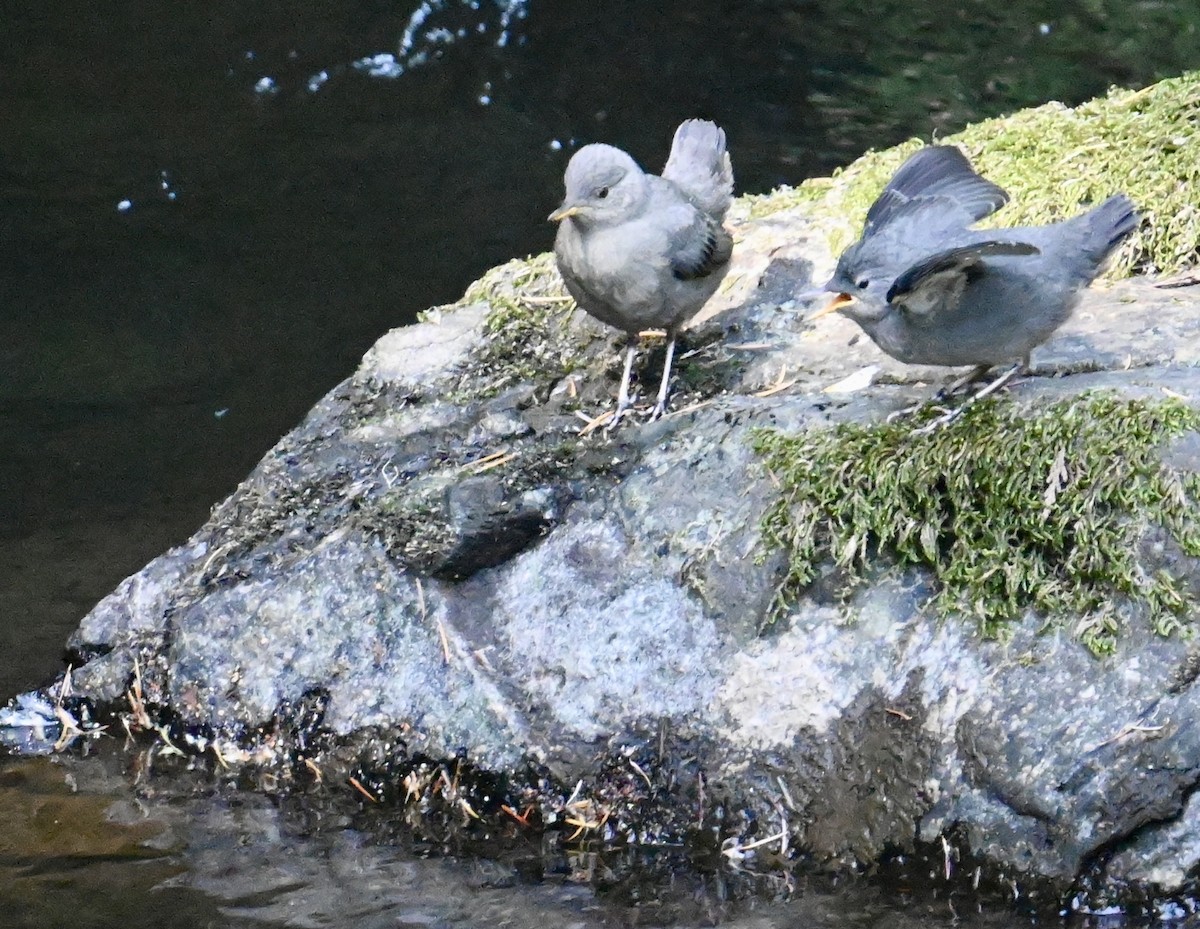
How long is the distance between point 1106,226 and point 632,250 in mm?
1617

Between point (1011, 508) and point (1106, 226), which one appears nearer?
point (1011, 508)

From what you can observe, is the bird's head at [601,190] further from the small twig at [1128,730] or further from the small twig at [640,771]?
the small twig at [1128,730]

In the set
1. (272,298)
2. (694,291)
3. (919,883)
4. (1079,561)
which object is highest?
(272,298)

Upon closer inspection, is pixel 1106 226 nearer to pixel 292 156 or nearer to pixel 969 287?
pixel 969 287

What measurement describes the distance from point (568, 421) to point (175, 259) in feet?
16.9

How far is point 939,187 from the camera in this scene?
475 cm

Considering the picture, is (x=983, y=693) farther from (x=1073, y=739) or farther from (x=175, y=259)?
(x=175, y=259)

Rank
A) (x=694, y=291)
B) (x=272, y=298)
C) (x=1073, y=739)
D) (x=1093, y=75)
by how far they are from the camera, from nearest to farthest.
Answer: (x=1073, y=739), (x=694, y=291), (x=272, y=298), (x=1093, y=75)

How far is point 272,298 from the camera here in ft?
29.3

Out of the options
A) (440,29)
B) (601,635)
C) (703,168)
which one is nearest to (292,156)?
(440,29)

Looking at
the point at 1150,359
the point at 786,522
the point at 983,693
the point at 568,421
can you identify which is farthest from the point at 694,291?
the point at 983,693

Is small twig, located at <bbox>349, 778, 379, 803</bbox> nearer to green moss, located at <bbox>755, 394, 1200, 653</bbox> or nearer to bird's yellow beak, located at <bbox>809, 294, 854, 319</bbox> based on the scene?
green moss, located at <bbox>755, 394, 1200, 653</bbox>

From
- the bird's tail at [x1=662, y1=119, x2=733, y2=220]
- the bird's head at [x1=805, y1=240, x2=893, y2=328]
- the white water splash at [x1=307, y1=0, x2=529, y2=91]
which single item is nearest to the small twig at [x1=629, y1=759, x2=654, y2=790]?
the bird's head at [x1=805, y1=240, x2=893, y2=328]

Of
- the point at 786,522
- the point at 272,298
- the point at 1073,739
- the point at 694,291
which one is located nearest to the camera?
the point at 1073,739
